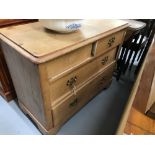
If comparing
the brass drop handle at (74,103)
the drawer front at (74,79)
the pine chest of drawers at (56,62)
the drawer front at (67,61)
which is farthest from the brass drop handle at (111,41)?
the brass drop handle at (74,103)

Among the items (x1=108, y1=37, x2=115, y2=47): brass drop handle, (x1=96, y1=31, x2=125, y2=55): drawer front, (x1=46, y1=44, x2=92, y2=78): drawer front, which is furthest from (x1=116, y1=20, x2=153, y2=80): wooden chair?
(x1=46, y1=44, x2=92, y2=78): drawer front

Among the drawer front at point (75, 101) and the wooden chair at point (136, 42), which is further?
the wooden chair at point (136, 42)

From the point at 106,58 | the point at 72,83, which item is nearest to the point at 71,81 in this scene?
the point at 72,83

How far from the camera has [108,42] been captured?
1.17 meters

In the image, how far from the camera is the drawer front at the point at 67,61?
0.83 meters

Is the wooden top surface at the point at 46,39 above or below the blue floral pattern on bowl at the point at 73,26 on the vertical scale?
below

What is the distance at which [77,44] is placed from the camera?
34.9 inches

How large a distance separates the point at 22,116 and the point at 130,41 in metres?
1.41

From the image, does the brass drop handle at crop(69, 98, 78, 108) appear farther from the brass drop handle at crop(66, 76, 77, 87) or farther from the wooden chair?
the wooden chair

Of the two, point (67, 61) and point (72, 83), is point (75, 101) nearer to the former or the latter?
point (72, 83)

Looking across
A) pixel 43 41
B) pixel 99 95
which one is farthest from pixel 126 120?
pixel 99 95

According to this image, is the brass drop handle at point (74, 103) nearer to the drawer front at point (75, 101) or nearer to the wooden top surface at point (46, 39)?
the drawer front at point (75, 101)

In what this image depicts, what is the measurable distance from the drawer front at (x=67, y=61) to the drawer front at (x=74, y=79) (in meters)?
0.07
